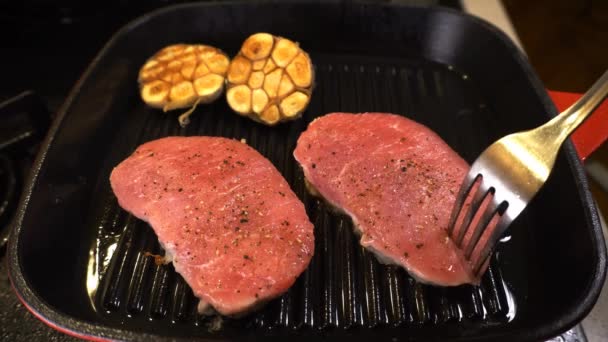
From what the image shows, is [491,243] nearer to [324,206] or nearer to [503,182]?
[503,182]

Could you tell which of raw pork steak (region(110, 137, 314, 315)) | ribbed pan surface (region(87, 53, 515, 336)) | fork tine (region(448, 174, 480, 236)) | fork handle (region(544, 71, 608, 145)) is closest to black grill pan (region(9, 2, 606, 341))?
ribbed pan surface (region(87, 53, 515, 336))

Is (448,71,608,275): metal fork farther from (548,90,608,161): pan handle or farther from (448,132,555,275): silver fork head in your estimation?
(548,90,608,161): pan handle

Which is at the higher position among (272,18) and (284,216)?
(272,18)

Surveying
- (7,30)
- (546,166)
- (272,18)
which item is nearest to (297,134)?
(272,18)

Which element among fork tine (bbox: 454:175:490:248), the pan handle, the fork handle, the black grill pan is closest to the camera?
the fork handle

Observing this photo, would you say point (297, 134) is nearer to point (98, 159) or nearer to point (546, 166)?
point (98, 159)

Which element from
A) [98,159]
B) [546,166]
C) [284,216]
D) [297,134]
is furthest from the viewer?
[297,134]

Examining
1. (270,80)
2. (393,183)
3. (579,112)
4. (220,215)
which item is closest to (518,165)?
(579,112)
